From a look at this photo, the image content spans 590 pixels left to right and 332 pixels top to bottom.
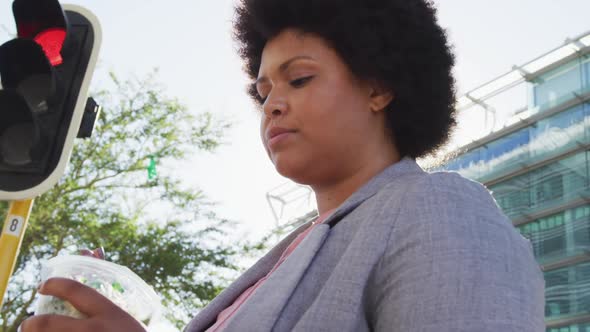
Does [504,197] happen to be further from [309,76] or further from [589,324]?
[309,76]

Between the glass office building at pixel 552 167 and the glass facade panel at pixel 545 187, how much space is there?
4 cm

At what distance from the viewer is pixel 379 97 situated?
2.25m

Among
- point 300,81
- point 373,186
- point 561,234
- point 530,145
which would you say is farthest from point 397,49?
point 530,145

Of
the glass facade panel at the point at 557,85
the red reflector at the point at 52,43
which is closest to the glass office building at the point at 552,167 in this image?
the glass facade panel at the point at 557,85

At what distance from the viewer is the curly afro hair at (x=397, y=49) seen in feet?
7.45

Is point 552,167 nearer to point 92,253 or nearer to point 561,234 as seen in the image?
point 561,234

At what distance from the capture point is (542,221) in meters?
33.7

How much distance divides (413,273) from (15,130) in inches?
66.9

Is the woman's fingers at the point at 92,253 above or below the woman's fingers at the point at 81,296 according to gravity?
above

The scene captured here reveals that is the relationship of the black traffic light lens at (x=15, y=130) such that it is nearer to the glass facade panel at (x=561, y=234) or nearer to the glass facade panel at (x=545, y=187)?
the glass facade panel at (x=561, y=234)

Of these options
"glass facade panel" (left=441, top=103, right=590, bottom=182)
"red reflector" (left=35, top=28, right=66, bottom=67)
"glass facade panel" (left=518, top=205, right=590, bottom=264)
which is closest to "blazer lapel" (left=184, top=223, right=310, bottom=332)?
"red reflector" (left=35, top=28, right=66, bottom=67)

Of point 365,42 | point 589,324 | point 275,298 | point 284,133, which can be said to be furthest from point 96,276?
point 589,324

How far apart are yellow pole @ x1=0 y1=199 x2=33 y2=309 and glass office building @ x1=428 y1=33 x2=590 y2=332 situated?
30225mm

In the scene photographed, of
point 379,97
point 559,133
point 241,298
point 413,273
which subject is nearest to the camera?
point 413,273
